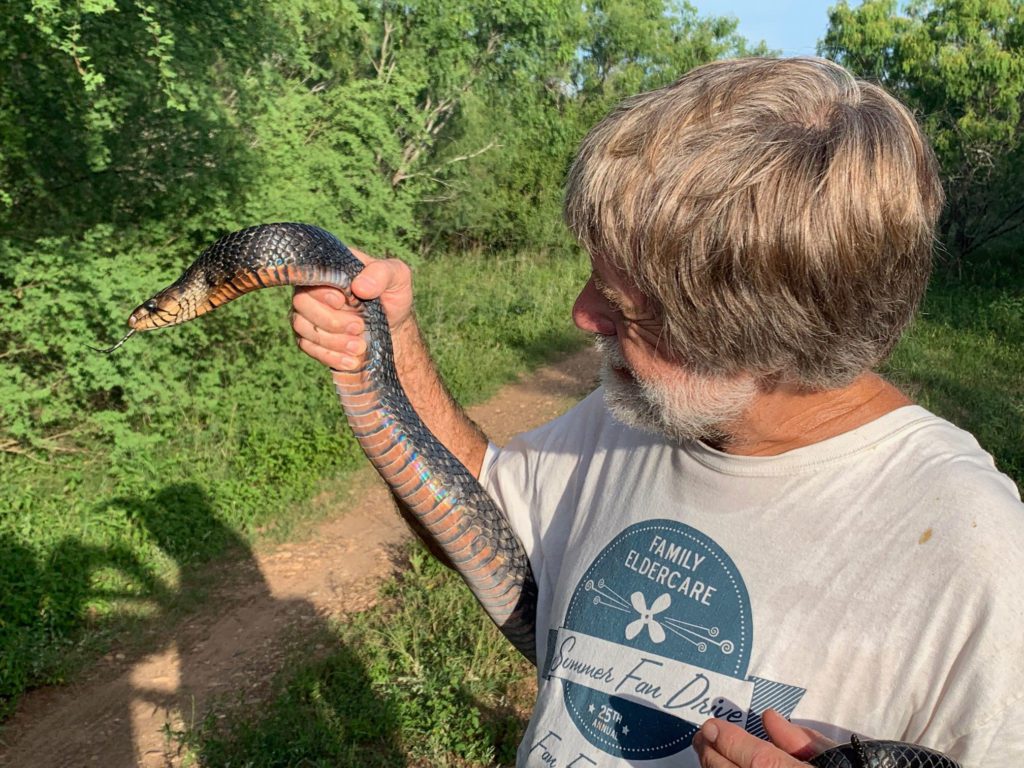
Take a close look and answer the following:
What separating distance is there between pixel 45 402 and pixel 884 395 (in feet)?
21.1

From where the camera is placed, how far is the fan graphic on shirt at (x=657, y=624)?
4.85ft

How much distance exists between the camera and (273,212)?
293 inches

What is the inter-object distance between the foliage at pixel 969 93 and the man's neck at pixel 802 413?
47.4 ft

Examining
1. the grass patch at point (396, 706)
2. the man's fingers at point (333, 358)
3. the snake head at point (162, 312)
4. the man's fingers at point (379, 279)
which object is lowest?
the grass patch at point (396, 706)

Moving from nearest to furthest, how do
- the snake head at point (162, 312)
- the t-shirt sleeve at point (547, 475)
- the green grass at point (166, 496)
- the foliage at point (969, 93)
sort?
the t-shirt sleeve at point (547, 475) → the snake head at point (162, 312) → the green grass at point (166, 496) → the foliage at point (969, 93)

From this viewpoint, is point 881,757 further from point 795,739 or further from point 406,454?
point 406,454

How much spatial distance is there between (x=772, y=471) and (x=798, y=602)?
24 cm

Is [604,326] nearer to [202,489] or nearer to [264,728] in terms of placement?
[264,728]

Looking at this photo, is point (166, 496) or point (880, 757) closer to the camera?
point (880, 757)

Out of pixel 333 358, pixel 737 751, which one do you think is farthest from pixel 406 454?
pixel 737 751

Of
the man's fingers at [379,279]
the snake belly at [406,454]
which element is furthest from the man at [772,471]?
the man's fingers at [379,279]

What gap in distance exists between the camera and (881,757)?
1227 mm

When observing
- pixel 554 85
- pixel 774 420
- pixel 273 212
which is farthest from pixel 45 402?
pixel 554 85

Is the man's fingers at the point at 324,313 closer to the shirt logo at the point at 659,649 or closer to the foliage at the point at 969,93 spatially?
the shirt logo at the point at 659,649
